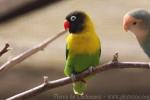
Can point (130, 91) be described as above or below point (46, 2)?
below

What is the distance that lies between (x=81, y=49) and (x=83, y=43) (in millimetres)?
32

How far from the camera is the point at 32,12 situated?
374cm

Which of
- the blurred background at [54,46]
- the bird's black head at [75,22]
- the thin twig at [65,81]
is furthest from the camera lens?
the blurred background at [54,46]

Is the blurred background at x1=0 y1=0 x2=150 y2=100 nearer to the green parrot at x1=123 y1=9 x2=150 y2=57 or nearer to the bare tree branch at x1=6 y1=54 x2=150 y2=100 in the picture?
the green parrot at x1=123 y1=9 x2=150 y2=57

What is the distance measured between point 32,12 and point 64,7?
27 cm

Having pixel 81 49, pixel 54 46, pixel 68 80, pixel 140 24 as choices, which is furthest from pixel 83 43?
pixel 54 46

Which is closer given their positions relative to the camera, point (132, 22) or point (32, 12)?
point (132, 22)

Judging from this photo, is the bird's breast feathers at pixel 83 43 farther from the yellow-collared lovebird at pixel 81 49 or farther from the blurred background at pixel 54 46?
the blurred background at pixel 54 46

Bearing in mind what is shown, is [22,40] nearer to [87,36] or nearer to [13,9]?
[13,9]

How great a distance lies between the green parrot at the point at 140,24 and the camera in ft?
4.21

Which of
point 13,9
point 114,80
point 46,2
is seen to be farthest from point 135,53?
point 46,2

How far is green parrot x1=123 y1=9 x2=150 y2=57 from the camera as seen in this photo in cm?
128

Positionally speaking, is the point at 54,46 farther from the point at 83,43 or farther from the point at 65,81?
the point at 65,81

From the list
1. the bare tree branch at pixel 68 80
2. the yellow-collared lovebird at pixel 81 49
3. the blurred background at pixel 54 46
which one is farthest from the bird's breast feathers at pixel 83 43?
the blurred background at pixel 54 46
